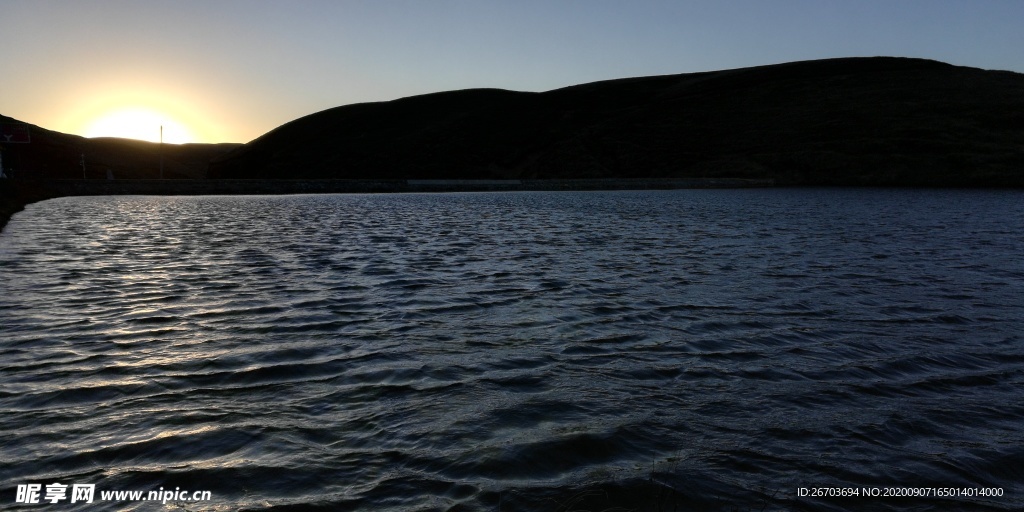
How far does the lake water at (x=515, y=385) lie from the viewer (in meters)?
6.17

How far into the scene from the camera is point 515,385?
9039 millimetres

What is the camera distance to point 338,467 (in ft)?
20.8

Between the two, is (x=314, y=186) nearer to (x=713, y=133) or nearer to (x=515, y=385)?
(x=713, y=133)

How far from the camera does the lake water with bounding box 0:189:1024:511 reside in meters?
6.17

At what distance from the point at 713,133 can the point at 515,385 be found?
467 feet

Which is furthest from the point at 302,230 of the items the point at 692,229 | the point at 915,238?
the point at 915,238

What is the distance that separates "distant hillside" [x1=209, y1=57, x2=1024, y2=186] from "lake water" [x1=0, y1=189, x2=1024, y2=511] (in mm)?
105058

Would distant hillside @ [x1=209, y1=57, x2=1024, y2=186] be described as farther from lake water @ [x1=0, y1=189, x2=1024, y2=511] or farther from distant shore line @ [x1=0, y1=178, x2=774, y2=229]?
lake water @ [x1=0, y1=189, x2=1024, y2=511]

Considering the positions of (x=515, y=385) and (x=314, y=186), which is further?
(x=314, y=186)

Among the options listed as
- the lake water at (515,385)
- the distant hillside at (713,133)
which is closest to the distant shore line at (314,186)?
the distant hillside at (713,133)

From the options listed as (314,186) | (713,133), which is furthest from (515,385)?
(713,133)

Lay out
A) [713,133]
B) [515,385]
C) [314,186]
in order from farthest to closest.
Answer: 1. [713,133]
2. [314,186]
3. [515,385]

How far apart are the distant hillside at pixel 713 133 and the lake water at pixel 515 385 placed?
105 metres

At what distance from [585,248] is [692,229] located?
36.3ft
